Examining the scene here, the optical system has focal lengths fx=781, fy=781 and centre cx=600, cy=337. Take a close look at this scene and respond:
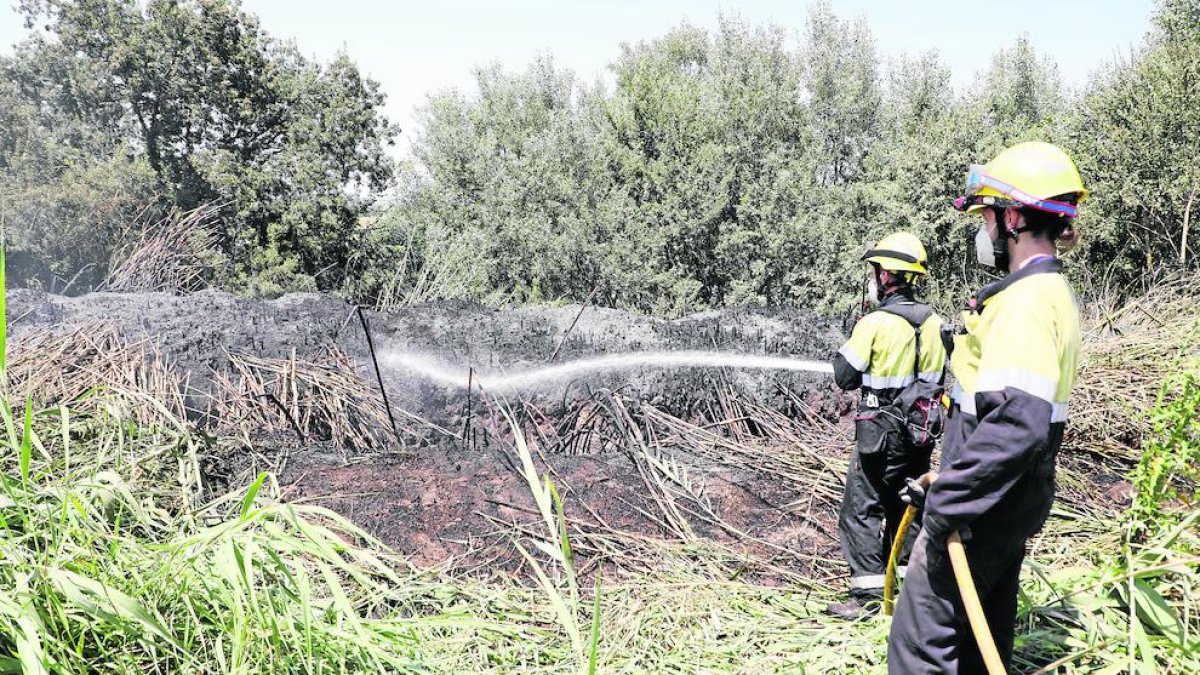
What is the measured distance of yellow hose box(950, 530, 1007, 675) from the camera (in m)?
2.22

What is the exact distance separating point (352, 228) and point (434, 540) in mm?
24779

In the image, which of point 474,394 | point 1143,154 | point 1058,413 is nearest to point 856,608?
point 1058,413

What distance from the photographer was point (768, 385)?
8438 mm

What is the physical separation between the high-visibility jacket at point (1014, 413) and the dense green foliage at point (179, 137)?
25.5m

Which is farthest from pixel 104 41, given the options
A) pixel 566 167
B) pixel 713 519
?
pixel 713 519

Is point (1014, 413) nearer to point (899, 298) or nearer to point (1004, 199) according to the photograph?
point (1004, 199)

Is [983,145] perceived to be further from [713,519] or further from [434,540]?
[434,540]

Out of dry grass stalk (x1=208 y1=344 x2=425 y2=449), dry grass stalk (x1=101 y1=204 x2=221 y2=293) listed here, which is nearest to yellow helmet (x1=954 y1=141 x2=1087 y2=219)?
dry grass stalk (x1=208 y1=344 x2=425 y2=449)

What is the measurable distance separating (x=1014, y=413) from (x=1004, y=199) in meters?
0.73

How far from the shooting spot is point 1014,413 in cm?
224

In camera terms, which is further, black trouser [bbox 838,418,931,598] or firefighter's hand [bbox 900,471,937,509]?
black trouser [bbox 838,418,931,598]

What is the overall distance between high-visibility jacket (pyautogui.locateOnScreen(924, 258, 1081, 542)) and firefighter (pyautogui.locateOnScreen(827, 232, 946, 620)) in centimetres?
162

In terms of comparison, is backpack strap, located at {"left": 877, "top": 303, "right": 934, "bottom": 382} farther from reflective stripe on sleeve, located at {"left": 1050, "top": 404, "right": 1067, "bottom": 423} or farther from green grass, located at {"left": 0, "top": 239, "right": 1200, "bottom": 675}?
reflective stripe on sleeve, located at {"left": 1050, "top": 404, "right": 1067, "bottom": 423}

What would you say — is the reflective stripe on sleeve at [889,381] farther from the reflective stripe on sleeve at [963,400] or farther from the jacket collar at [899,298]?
the reflective stripe on sleeve at [963,400]
